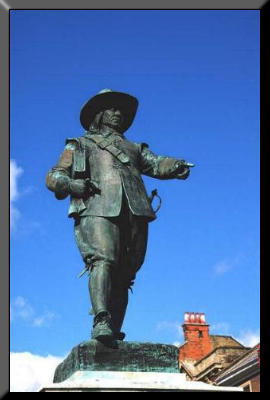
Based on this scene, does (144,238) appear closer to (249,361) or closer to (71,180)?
(71,180)

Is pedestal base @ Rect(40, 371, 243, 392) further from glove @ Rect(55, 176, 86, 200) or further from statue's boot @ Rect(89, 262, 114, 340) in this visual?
glove @ Rect(55, 176, 86, 200)

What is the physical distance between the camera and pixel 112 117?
26.0 ft

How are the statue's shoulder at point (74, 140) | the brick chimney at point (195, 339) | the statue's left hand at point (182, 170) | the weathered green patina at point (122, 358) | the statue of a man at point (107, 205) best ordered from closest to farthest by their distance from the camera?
the weathered green patina at point (122, 358), the statue of a man at point (107, 205), the statue's shoulder at point (74, 140), the statue's left hand at point (182, 170), the brick chimney at point (195, 339)

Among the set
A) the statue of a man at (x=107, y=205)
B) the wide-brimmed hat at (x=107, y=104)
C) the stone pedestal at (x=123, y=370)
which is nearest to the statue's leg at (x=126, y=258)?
the statue of a man at (x=107, y=205)

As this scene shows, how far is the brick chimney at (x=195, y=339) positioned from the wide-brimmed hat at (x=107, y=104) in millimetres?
37721

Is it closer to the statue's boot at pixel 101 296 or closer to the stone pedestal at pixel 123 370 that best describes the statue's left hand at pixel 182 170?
the statue's boot at pixel 101 296

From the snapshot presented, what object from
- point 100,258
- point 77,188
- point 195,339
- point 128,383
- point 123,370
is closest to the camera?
point 128,383

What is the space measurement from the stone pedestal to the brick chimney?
1518 inches

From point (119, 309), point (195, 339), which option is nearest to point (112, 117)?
point (119, 309)

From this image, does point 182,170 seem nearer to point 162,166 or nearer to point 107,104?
point 162,166

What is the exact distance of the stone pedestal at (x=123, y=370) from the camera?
614cm

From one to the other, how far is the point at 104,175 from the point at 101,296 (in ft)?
4.11

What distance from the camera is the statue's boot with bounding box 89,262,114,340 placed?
657cm
